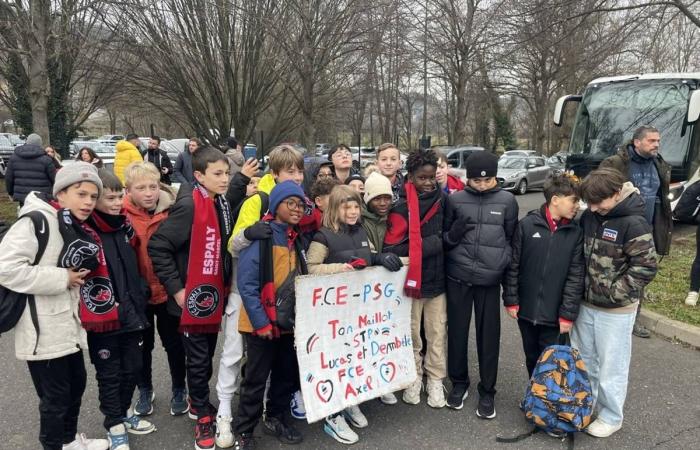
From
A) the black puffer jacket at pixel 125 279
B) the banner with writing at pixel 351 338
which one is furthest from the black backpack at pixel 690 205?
the black puffer jacket at pixel 125 279

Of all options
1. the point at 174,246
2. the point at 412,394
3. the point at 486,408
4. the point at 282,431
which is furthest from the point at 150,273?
the point at 486,408

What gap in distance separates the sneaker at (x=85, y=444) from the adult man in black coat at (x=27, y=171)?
19.7ft

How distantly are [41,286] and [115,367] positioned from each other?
0.74 meters

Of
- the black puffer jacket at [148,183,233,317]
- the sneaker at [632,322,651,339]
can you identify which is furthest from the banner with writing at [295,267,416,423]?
the sneaker at [632,322,651,339]

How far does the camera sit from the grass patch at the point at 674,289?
16.6 ft

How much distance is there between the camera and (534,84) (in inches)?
1104

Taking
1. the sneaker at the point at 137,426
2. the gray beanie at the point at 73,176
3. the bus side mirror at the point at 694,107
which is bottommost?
the sneaker at the point at 137,426

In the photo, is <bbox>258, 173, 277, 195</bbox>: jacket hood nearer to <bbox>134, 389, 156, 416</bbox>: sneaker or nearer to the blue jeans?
<bbox>134, 389, 156, 416</bbox>: sneaker

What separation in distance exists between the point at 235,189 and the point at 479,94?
101 feet

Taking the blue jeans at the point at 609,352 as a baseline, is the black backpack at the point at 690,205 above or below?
above

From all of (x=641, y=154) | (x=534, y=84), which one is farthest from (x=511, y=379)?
(x=534, y=84)

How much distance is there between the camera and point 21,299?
8.05ft

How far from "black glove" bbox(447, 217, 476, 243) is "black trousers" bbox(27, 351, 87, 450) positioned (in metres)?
2.46

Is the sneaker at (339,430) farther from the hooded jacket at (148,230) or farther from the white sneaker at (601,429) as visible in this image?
the white sneaker at (601,429)
